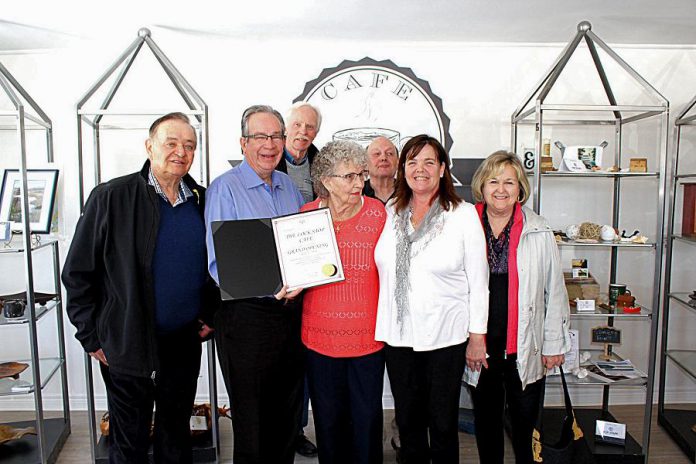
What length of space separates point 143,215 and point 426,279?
112 cm

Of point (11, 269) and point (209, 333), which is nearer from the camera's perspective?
point (209, 333)

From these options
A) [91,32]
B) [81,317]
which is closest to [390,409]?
[81,317]

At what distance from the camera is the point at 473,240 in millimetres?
2078

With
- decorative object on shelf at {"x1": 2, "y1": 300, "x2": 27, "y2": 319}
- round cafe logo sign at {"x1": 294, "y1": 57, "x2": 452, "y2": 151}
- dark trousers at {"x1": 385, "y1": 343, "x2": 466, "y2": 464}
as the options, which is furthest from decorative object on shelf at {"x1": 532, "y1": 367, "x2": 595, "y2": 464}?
decorative object on shelf at {"x1": 2, "y1": 300, "x2": 27, "y2": 319}

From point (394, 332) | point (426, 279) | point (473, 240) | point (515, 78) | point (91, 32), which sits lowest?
point (394, 332)

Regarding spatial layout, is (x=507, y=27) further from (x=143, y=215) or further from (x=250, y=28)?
(x=143, y=215)

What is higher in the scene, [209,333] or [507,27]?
[507,27]

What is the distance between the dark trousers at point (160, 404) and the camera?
84.0 inches

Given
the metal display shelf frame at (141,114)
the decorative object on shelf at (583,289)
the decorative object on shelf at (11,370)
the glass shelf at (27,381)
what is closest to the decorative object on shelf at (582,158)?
the decorative object on shelf at (583,289)

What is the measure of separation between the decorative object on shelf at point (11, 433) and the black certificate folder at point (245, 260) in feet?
5.96

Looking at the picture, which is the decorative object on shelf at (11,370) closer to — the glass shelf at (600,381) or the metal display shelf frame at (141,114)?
the metal display shelf frame at (141,114)

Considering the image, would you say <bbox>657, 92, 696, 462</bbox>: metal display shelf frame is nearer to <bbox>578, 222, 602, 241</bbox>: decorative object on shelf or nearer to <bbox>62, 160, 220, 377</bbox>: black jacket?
<bbox>578, 222, 602, 241</bbox>: decorative object on shelf

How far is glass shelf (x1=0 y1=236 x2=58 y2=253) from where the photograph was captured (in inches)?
106

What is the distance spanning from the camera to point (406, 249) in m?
2.06
